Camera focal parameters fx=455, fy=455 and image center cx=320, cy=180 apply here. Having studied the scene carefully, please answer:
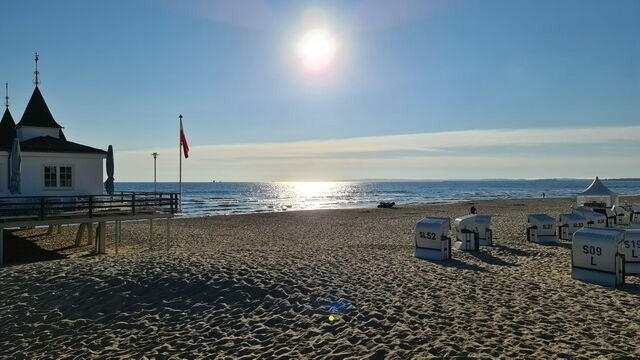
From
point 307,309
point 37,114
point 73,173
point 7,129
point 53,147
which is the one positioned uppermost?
point 37,114

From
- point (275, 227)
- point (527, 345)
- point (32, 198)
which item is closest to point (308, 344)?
point (527, 345)

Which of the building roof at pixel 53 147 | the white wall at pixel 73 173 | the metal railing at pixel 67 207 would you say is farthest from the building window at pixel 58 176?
the metal railing at pixel 67 207

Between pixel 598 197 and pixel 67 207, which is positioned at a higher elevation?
pixel 67 207

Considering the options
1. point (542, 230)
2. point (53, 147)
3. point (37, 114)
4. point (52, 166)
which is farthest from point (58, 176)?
point (542, 230)

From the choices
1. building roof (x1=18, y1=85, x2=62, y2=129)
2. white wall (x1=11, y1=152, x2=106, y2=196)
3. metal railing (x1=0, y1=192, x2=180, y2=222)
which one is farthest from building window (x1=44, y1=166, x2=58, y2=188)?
building roof (x1=18, y1=85, x2=62, y2=129)

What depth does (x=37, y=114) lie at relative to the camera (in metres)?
21.3

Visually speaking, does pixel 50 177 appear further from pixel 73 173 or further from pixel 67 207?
pixel 67 207

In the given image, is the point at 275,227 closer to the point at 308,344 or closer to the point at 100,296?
the point at 100,296

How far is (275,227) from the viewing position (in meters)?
30.6

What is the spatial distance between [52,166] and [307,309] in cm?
1452

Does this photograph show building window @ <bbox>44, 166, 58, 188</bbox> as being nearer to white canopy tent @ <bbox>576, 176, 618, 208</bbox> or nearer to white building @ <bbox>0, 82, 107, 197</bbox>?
white building @ <bbox>0, 82, 107, 197</bbox>

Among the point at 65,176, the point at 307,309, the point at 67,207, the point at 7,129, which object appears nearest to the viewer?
the point at 307,309

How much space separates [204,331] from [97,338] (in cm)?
193

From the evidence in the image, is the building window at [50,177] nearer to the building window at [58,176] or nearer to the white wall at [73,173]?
the building window at [58,176]
